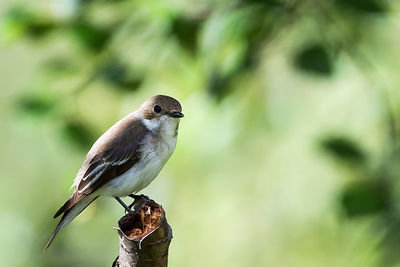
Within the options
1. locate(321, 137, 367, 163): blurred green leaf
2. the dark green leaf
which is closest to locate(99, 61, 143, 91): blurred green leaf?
the dark green leaf

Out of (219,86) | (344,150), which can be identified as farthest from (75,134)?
(344,150)

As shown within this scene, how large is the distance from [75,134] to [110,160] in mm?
430

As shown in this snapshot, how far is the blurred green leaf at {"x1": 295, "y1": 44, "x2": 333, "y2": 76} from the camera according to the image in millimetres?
3830

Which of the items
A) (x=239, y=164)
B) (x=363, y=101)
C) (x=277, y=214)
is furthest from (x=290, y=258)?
(x=363, y=101)

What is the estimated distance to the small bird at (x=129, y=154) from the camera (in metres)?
3.70

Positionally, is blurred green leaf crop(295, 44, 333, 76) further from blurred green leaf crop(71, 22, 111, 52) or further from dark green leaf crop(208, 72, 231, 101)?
blurred green leaf crop(71, 22, 111, 52)

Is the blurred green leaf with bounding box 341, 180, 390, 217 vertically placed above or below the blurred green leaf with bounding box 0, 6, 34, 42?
below

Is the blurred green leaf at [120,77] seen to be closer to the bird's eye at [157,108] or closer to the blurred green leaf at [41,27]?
the bird's eye at [157,108]

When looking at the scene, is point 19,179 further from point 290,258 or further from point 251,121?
point 251,121

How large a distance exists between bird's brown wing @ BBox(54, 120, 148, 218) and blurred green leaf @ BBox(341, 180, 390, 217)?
115 centimetres

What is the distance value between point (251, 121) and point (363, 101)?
917mm

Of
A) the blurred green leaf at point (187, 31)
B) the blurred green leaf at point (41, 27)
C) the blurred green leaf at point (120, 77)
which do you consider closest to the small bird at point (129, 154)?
the blurred green leaf at point (120, 77)

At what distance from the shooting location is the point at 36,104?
403cm

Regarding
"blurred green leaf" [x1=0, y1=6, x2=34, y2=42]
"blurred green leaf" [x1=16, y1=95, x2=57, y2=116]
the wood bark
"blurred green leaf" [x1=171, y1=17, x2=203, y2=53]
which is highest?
"blurred green leaf" [x1=171, y1=17, x2=203, y2=53]
